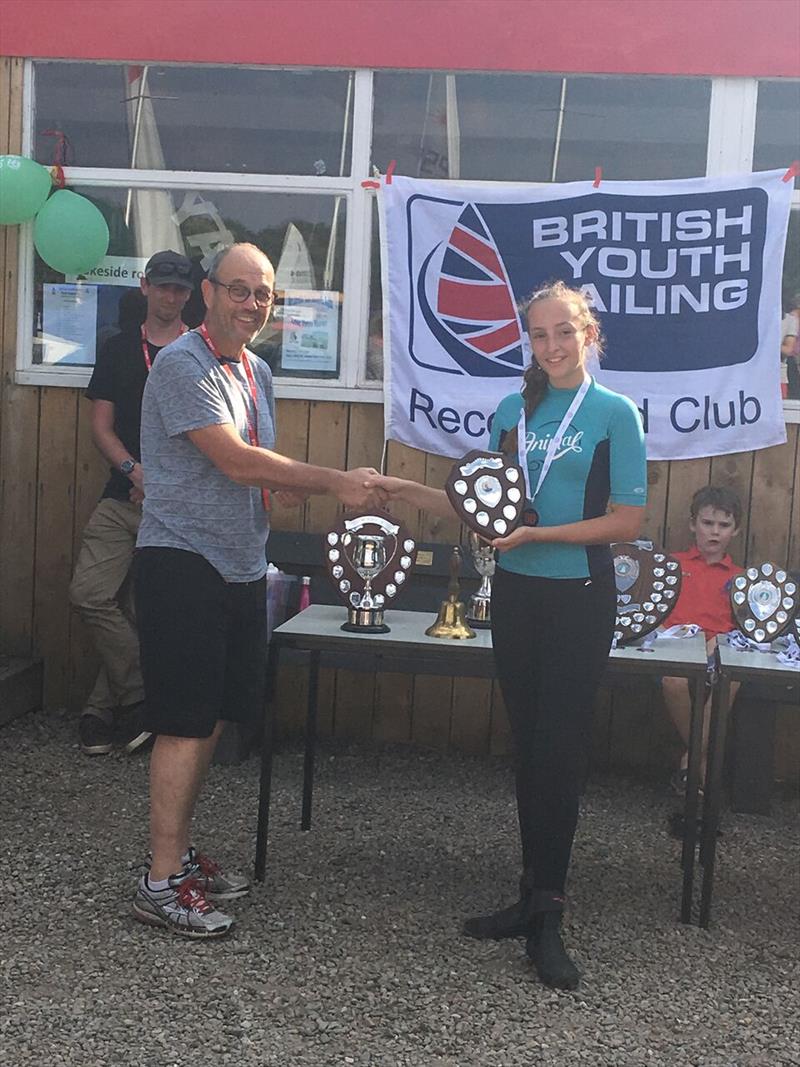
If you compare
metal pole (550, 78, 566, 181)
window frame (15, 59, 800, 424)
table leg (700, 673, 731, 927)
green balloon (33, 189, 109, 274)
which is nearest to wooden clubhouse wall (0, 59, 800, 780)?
window frame (15, 59, 800, 424)

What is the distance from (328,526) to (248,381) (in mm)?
2017

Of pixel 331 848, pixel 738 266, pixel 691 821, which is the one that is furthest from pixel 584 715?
pixel 738 266

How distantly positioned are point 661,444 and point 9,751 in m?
2.93

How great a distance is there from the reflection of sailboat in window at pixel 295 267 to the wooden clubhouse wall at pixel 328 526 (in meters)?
0.51

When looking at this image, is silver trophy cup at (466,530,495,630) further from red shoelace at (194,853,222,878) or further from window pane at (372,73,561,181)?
window pane at (372,73,561,181)

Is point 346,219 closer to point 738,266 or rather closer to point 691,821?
point 738,266

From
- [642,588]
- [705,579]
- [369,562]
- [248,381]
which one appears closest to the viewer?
[248,381]

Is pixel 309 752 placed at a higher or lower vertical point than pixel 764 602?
lower

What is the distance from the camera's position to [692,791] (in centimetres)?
370

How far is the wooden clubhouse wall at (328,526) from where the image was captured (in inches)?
210

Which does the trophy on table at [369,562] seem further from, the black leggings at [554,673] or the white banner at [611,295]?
the white banner at [611,295]

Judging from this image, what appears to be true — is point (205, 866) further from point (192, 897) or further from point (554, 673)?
point (554, 673)

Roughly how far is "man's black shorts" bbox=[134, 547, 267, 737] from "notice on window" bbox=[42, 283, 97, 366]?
2.38 meters

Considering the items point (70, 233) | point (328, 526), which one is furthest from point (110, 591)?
point (70, 233)
